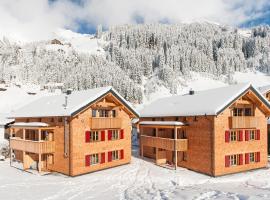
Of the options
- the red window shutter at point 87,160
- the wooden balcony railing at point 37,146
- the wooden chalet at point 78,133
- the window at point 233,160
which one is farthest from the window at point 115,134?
the window at point 233,160

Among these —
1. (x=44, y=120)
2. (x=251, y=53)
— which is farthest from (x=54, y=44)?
(x=44, y=120)

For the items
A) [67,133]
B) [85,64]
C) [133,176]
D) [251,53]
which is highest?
[251,53]

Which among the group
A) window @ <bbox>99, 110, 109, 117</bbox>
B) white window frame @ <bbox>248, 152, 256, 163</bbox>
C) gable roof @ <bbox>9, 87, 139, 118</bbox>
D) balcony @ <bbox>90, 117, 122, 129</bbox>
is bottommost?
white window frame @ <bbox>248, 152, 256, 163</bbox>

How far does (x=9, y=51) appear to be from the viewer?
13988 centimetres

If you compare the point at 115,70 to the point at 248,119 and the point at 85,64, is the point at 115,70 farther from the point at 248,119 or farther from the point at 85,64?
the point at 248,119

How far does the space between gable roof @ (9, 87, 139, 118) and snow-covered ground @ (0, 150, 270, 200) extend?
5.66m

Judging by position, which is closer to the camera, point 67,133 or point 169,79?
point 67,133

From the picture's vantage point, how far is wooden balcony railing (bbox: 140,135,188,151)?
A: 91.1 ft

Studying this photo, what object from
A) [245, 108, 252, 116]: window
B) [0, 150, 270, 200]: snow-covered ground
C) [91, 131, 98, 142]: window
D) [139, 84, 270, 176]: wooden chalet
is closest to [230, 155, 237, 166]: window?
[139, 84, 270, 176]: wooden chalet

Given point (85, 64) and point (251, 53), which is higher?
point (251, 53)

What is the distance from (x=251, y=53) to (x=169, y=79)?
80.6 m

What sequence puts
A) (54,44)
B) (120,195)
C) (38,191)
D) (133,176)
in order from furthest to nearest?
1. (54,44)
2. (133,176)
3. (38,191)
4. (120,195)

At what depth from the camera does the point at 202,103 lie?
27.7 m

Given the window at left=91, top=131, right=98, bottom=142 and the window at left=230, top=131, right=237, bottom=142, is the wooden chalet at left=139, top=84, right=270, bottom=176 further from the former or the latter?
the window at left=91, top=131, right=98, bottom=142
